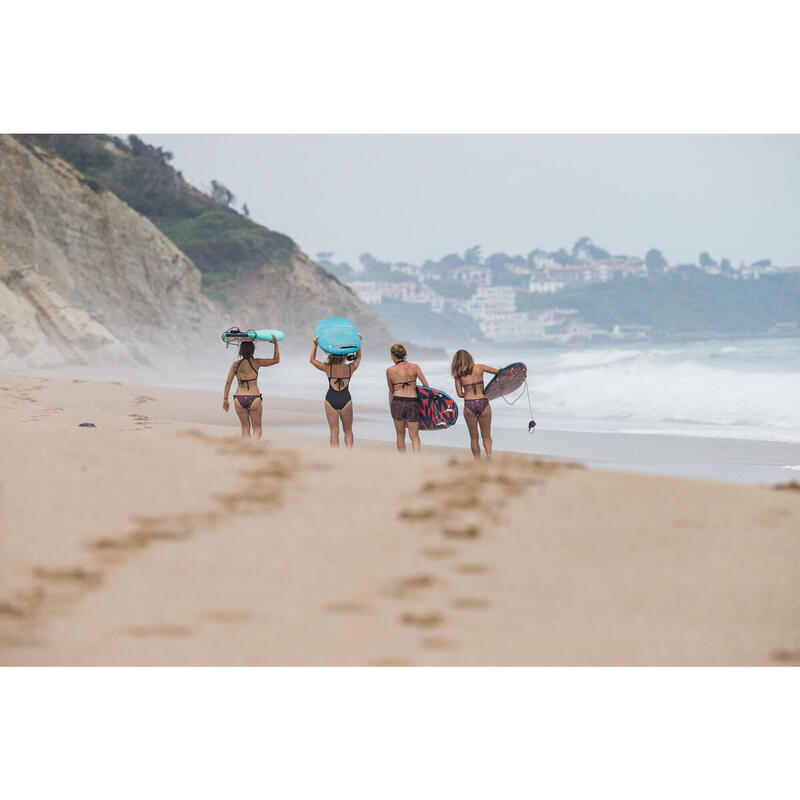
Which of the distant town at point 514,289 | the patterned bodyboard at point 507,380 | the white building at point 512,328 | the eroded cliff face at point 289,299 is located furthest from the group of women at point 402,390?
the white building at point 512,328

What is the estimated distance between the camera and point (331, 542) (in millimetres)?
3389

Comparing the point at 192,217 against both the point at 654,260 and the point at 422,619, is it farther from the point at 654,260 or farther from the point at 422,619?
the point at 422,619

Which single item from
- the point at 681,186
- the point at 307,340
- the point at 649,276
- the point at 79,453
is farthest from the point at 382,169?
the point at 649,276

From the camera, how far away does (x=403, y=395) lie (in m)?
6.50

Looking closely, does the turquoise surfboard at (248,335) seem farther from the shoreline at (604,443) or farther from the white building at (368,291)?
the white building at (368,291)

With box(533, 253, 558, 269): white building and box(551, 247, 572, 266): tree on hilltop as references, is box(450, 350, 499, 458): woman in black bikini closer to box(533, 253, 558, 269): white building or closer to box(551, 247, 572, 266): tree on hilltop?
box(551, 247, 572, 266): tree on hilltop

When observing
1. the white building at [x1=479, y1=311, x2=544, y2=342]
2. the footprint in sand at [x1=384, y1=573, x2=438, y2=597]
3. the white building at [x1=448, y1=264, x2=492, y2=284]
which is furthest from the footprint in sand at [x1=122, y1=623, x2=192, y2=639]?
the white building at [x1=479, y1=311, x2=544, y2=342]

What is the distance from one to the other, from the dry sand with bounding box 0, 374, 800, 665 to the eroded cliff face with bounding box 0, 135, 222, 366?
1422 centimetres

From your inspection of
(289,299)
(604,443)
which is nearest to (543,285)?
(289,299)

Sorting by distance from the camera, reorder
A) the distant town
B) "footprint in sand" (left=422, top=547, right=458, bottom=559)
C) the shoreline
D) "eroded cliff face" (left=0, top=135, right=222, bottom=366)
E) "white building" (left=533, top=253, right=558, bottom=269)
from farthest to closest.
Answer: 1. "white building" (left=533, top=253, right=558, bottom=269)
2. the distant town
3. "eroded cliff face" (left=0, top=135, right=222, bottom=366)
4. the shoreline
5. "footprint in sand" (left=422, top=547, right=458, bottom=559)

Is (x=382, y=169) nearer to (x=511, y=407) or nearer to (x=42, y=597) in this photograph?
(x=511, y=407)

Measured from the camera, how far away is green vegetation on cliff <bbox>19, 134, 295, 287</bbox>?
33.5 m

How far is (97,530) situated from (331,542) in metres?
0.90

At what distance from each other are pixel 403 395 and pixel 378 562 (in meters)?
3.31
